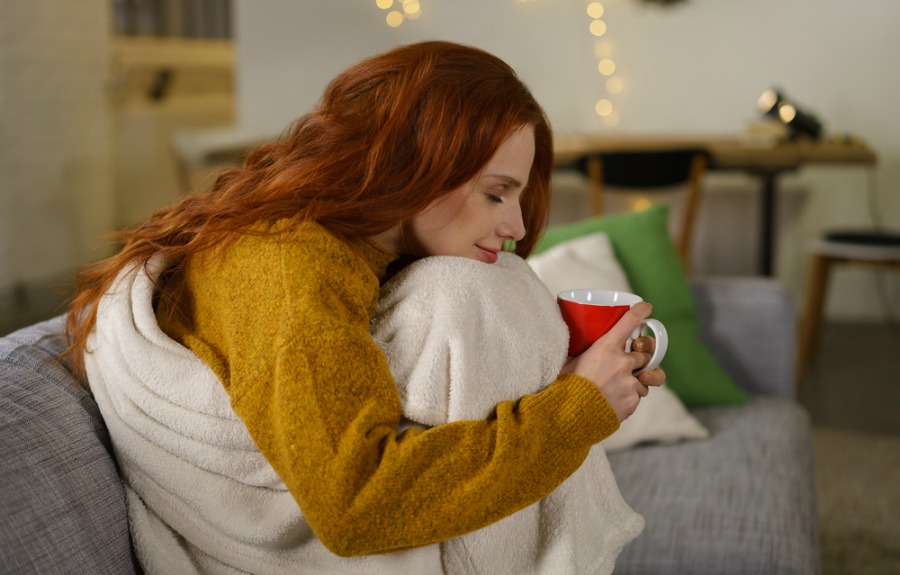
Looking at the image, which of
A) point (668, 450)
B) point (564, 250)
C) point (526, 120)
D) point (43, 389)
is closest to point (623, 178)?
point (564, 250)

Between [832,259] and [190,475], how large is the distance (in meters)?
3.29

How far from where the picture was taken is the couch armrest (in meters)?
2.12

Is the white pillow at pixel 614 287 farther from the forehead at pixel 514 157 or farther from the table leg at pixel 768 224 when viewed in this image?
the table leg at pixel 768 224

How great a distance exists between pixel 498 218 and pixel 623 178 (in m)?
2.69

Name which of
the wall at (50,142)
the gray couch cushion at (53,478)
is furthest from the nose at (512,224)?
the wall at (50,142)

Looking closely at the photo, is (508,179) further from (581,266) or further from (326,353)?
(581,266)

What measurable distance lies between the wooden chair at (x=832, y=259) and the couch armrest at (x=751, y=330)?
1.65m

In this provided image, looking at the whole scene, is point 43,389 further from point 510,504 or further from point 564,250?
point 564,250

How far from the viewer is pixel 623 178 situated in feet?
12.0

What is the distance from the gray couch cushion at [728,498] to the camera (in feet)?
4.63

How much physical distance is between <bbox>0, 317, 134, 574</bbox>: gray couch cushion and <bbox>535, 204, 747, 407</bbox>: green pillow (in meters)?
1.19

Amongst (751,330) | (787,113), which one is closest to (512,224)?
(751,330)

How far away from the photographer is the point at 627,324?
3.35 feet

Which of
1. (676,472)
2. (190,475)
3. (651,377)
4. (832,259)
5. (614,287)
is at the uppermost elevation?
(651,377)
